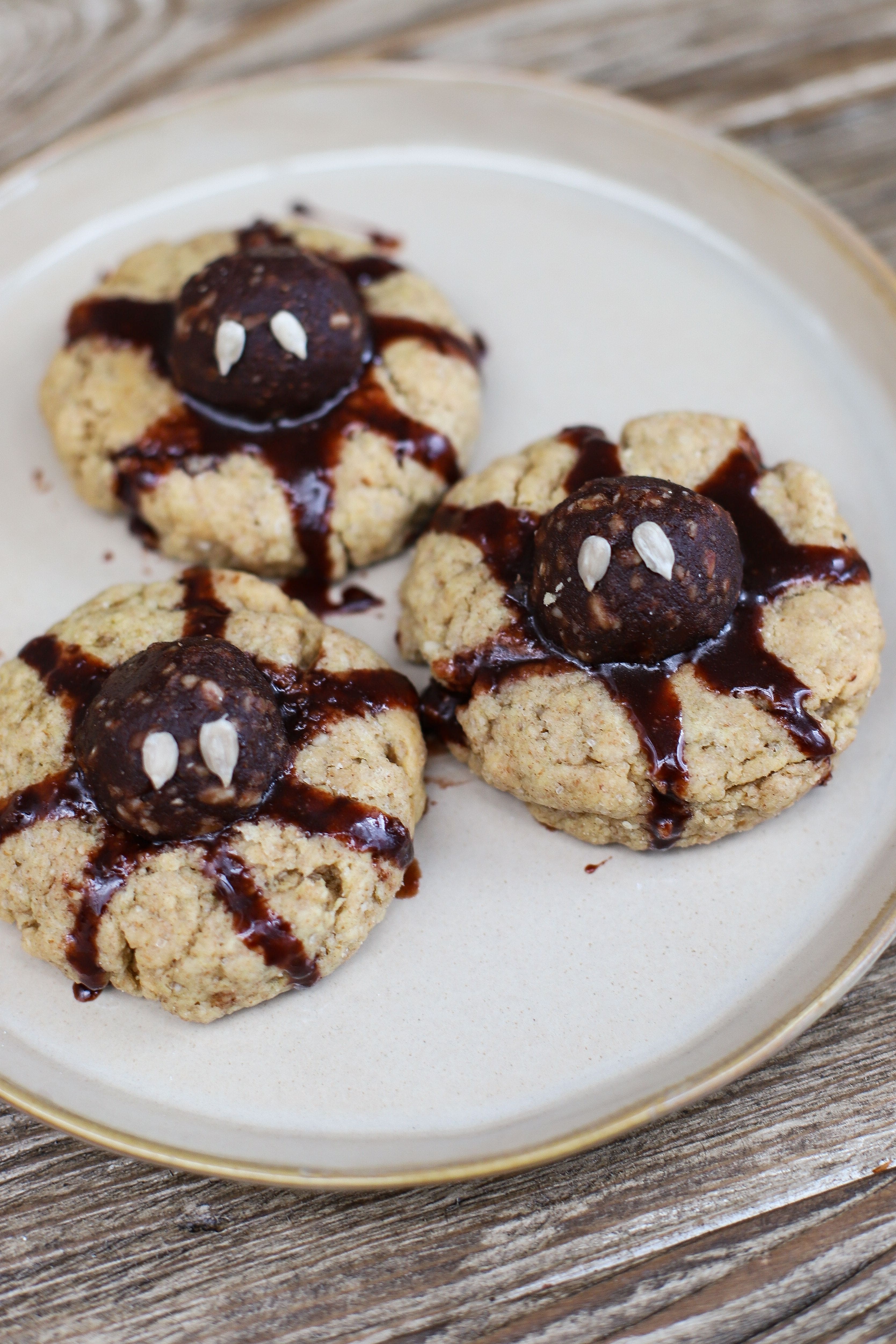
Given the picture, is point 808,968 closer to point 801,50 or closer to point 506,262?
point 506,262

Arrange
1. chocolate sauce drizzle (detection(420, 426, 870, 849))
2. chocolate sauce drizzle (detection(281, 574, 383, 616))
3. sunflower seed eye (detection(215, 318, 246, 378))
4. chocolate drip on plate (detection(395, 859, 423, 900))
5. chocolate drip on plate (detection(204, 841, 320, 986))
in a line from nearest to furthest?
1. chocolate drip on plate (detection(204, 841, 320, 986))
2. chocolate sauce drizzle (detection(420, 426, 870, 849))
3. chocolate drip on plate (detection(395, 859, 423, 900))
4. sunflower seed eye (detection(215, 318, 246, 378))
5. chocolate sauce drizzle (detection(281, 574, 383, 616))

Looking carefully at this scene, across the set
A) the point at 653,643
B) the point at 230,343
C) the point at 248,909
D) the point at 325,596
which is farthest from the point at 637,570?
the point at 230,343

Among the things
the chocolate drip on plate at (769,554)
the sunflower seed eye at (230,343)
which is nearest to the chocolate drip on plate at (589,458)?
the chocolate drip on plate at (769,554)

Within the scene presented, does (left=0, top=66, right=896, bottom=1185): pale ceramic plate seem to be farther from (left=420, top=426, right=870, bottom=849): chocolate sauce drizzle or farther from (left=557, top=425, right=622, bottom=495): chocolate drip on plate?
(left=557, top=425, right=622, bottom=495): chocolate drip on plate

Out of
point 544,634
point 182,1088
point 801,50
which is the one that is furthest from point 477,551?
point 801,50

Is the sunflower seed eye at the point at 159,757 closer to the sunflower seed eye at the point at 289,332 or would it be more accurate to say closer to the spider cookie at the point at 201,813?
the spider cookie at the point at 201,813

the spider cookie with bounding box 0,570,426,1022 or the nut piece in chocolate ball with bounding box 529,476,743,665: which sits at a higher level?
the nut piece in chocolate ball with bounding box 529,476,743,665

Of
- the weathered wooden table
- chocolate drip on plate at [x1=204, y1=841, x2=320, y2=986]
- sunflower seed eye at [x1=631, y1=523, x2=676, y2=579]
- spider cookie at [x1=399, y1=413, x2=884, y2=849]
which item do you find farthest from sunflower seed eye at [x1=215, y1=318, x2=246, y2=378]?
the weathered wooden table

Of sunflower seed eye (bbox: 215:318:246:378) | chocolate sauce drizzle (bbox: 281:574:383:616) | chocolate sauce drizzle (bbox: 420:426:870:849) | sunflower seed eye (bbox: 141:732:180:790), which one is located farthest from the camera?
chocolate sauce drizzle (bbox: 281:574:383:616)
